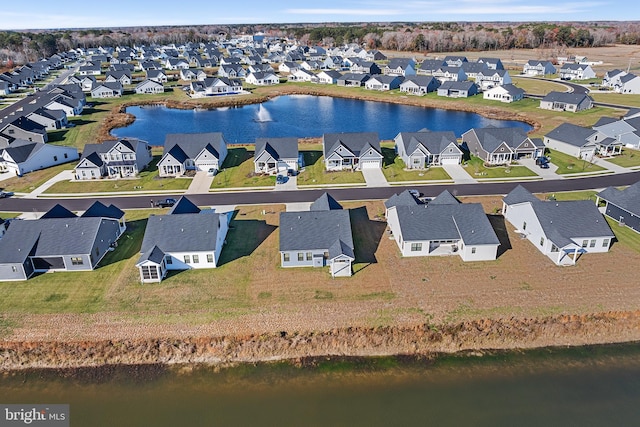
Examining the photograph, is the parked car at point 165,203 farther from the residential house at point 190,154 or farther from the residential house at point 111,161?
the residential house at point 111,161

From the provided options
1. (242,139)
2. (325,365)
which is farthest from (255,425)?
(242,139)

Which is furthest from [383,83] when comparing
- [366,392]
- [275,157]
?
[366,392]

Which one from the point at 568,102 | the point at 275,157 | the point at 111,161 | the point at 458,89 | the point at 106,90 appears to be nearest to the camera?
the point at 275,157

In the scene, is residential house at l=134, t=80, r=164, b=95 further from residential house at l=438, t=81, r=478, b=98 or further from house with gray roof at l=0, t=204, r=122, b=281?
house with gray roof at l=0, t=204, r=122, b=281

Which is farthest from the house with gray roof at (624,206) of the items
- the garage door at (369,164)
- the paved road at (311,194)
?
the garage door at (369,164)

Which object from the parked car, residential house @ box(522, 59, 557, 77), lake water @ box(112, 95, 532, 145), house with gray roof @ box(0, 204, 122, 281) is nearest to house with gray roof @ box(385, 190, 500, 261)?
the parked car

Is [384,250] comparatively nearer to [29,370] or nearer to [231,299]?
[231,299]

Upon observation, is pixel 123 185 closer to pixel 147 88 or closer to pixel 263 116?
pixel 263 116
